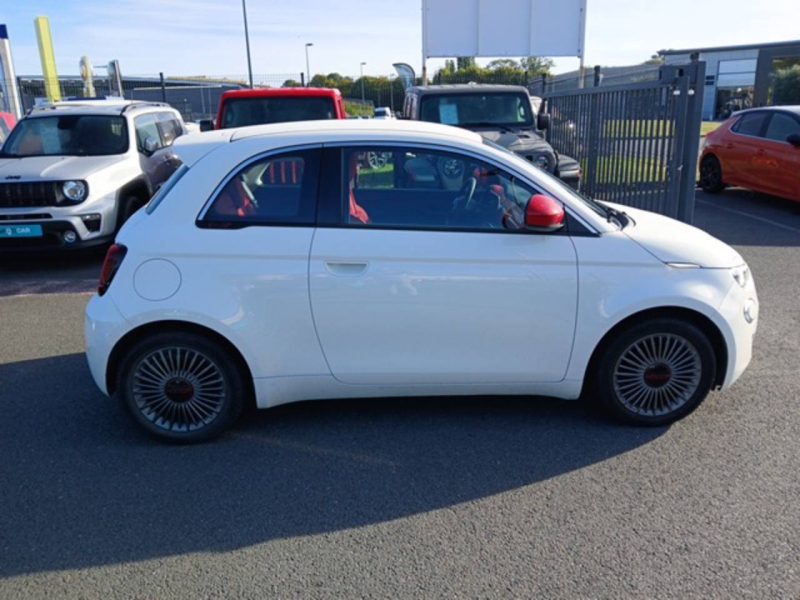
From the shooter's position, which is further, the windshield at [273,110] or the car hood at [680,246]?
the windshield at [273,110]

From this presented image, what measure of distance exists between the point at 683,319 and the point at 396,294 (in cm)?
164

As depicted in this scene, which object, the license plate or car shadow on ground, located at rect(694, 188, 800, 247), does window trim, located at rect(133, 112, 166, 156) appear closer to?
the license plate

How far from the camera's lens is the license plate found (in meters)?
7.73

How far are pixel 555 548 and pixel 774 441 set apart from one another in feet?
5.49

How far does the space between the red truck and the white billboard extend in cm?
618

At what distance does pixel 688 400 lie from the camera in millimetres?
4062

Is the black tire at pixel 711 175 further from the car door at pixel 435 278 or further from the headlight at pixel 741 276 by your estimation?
the car door at pixel 435 278

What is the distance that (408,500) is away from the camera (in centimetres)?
343

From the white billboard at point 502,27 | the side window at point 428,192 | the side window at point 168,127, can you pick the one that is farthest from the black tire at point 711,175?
the side window at point 428,192

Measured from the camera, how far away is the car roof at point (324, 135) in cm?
396

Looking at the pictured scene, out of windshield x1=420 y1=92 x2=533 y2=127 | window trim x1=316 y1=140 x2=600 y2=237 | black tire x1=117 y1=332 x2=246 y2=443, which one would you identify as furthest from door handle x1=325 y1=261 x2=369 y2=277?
windshield x1=420 y1=92 x2=533 y2=127

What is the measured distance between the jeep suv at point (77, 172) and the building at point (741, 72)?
2031 inches

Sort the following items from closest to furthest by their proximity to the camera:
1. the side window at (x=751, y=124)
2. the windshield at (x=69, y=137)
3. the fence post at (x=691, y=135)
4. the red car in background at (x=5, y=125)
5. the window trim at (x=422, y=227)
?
the window trim at (x=422, y=227)
the fence post at (x=691, y=135)
the windshield at (x=69, y=137)
the side window at (x=751, y=124)
the red car in background at (x=5, y=125)

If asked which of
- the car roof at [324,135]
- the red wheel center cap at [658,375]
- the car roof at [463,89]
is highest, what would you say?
the car roof at [463,89]
